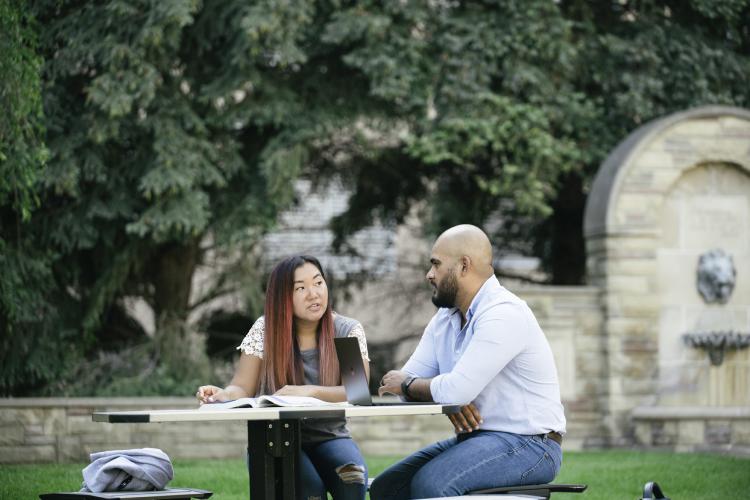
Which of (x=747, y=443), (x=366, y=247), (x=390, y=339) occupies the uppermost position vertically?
(x=366, y=247)

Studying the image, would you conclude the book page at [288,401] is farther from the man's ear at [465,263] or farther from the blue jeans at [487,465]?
the man's ear at [465,263]

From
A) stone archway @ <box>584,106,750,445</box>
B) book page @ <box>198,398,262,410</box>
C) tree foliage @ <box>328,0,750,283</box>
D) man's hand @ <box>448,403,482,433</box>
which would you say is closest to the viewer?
book page @ <box>198,398,262,410</box>

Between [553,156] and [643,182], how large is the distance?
3.32ft

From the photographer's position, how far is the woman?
5570 millimetres

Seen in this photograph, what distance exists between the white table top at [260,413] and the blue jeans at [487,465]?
0.40 m

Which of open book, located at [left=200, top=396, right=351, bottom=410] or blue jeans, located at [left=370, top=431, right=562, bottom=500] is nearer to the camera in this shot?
open book, located at [left=200, top=396, right=351, bottom=410]

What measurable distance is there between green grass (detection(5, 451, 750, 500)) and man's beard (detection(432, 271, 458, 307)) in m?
3.29

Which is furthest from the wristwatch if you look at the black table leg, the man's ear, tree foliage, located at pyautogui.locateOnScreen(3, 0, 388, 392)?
tree foliage, located at pyautogui.locateOnScreen(3, 0, 388, 392)

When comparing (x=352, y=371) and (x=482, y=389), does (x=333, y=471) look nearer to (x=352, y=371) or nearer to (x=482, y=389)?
(x=352, y=371)

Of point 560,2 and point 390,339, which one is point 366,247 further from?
point 560,2

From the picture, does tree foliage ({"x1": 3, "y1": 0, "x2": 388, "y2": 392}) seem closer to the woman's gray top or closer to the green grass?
the green grass

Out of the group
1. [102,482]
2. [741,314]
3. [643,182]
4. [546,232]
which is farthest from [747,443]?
[102,482]

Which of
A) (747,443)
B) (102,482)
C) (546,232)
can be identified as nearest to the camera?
(102,482)

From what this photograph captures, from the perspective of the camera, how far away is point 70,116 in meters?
12.8
